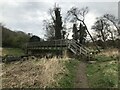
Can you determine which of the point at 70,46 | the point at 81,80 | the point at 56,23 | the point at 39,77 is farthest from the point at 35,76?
the point at 56,23

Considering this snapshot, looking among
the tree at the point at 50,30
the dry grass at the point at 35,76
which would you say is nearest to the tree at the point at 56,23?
the tree at the point at 50,30

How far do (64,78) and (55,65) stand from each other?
9.09 ft

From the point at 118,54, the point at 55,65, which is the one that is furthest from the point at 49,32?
the point at 55,65

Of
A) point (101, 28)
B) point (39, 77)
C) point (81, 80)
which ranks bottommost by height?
point (81, 80)

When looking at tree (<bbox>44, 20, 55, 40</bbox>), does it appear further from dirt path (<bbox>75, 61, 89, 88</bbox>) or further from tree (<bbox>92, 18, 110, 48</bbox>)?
dirt path (<bbox>75, 61, 89, 88</bbox>)

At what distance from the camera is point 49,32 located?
58.2 meters

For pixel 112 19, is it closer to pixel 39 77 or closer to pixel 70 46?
pixel 70 46

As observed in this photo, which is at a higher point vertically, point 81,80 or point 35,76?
point 35,76

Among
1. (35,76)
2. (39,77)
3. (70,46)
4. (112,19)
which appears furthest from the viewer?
(112,19)

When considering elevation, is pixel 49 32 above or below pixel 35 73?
above

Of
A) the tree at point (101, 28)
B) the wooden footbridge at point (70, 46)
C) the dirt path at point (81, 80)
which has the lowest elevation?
the dirt path at point (81, 80)

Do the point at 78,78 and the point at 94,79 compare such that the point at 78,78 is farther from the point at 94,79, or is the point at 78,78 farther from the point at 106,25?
the point at 106,25

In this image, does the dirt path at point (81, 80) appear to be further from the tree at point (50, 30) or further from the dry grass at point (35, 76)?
the tree at point (50, 30)

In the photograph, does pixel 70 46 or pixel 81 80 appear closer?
pixel 81 80
